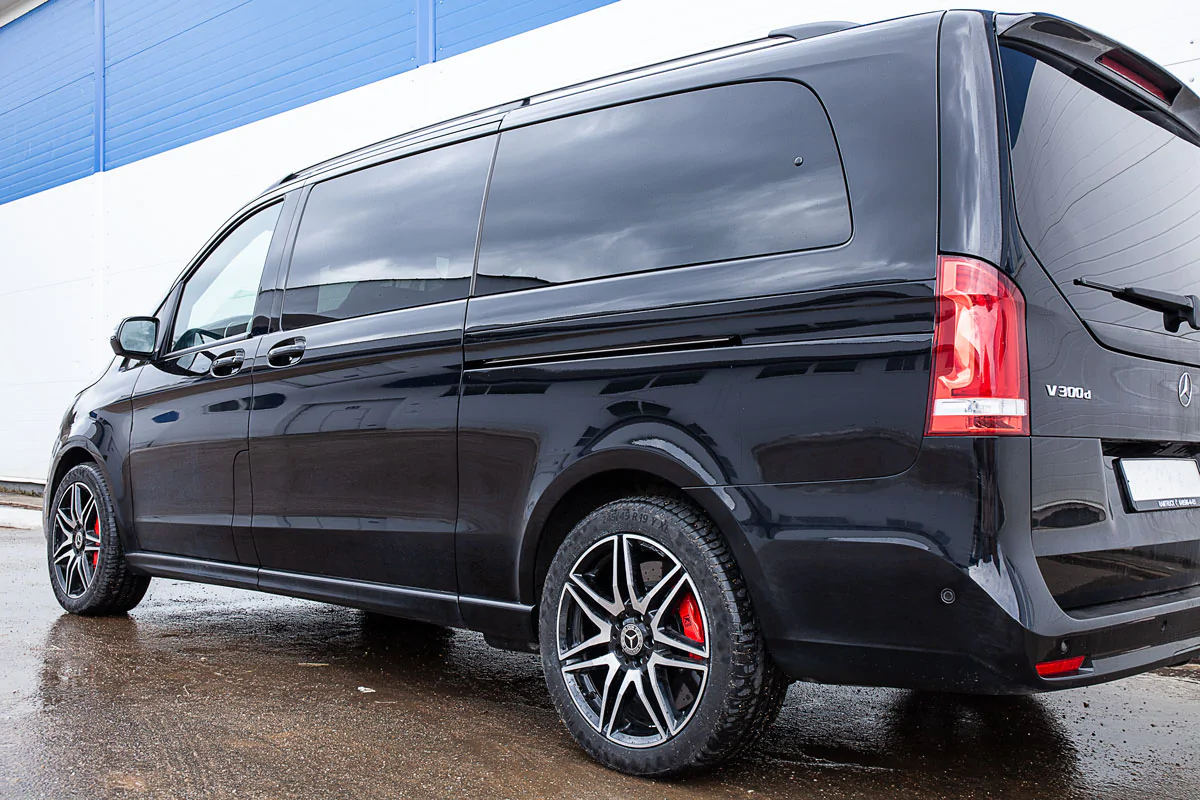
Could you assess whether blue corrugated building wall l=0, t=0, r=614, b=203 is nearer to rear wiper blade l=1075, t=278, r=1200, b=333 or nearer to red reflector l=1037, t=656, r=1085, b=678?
rear wiper blade l=1075, t=278, r=1200, b=333

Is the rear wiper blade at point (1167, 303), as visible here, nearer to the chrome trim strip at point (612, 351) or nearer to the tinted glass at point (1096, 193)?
the tinted glass at point (1096, 193)

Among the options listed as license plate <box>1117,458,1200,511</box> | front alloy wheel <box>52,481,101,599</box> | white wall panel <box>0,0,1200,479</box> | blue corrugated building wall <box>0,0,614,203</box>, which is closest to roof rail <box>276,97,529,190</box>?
front alloy wheel <box>52,481,101,599</box>

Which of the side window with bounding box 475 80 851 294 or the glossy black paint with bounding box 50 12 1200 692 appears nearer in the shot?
the glossy black paint with bounding box 50 12 1200 692

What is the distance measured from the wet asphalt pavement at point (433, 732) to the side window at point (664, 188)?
137 cm

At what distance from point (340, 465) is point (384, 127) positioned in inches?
288

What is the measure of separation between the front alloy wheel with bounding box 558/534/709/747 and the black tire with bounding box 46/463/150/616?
116 inches

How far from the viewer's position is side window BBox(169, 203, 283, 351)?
4406 mm

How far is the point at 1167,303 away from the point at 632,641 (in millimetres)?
1606

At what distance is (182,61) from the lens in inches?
520

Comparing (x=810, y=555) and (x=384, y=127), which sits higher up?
(x=384, y=127)

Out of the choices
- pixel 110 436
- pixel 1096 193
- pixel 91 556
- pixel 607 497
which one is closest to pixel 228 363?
pixel 110 436

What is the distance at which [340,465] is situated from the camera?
3680 mm

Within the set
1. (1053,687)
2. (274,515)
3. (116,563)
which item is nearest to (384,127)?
(116,563)

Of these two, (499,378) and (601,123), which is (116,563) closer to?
(499,378)
